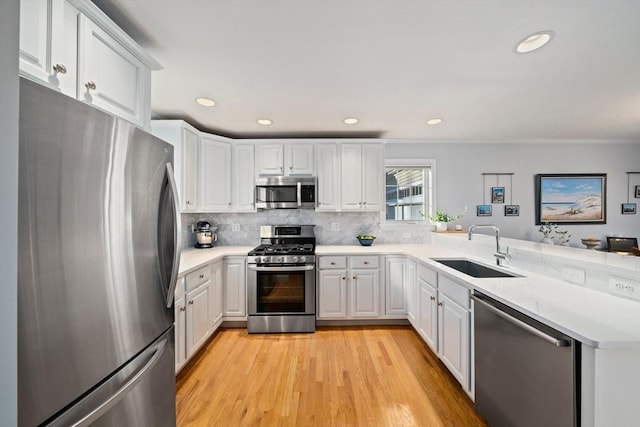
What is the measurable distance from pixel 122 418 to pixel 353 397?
4.95 ft

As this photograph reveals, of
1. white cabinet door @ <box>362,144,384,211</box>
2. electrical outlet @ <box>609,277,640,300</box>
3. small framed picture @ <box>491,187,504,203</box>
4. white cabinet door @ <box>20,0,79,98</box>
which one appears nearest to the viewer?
white cabinet door @ <box>20,0,79,98</box>

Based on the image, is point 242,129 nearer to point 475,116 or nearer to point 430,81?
point 430,81

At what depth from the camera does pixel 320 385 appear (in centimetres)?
213

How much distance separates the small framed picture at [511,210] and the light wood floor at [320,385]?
2.51 meters

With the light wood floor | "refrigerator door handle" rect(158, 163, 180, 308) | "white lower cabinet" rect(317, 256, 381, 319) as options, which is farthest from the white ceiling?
the light wood floor

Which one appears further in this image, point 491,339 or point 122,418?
point 491,339

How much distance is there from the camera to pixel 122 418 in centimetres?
100

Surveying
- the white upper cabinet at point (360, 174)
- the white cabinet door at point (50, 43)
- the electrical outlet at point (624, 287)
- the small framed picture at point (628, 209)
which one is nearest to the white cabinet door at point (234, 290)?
the white upper cabinet at point (360, 174)

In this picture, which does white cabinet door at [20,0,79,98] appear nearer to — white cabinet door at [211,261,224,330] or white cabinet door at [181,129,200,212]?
white cabinet door at [181,129,200,212]

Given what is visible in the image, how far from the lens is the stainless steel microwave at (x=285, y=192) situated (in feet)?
11.4

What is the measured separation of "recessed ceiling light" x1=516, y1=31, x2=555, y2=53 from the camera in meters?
1.63

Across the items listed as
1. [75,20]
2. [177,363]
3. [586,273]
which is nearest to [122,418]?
[177,363]

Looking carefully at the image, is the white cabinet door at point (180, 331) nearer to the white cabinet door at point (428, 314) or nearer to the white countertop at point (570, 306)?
the white countertop at point (570, 306)

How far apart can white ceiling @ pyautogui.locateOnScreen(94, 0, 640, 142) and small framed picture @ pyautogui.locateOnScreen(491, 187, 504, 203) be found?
1.07 meters
